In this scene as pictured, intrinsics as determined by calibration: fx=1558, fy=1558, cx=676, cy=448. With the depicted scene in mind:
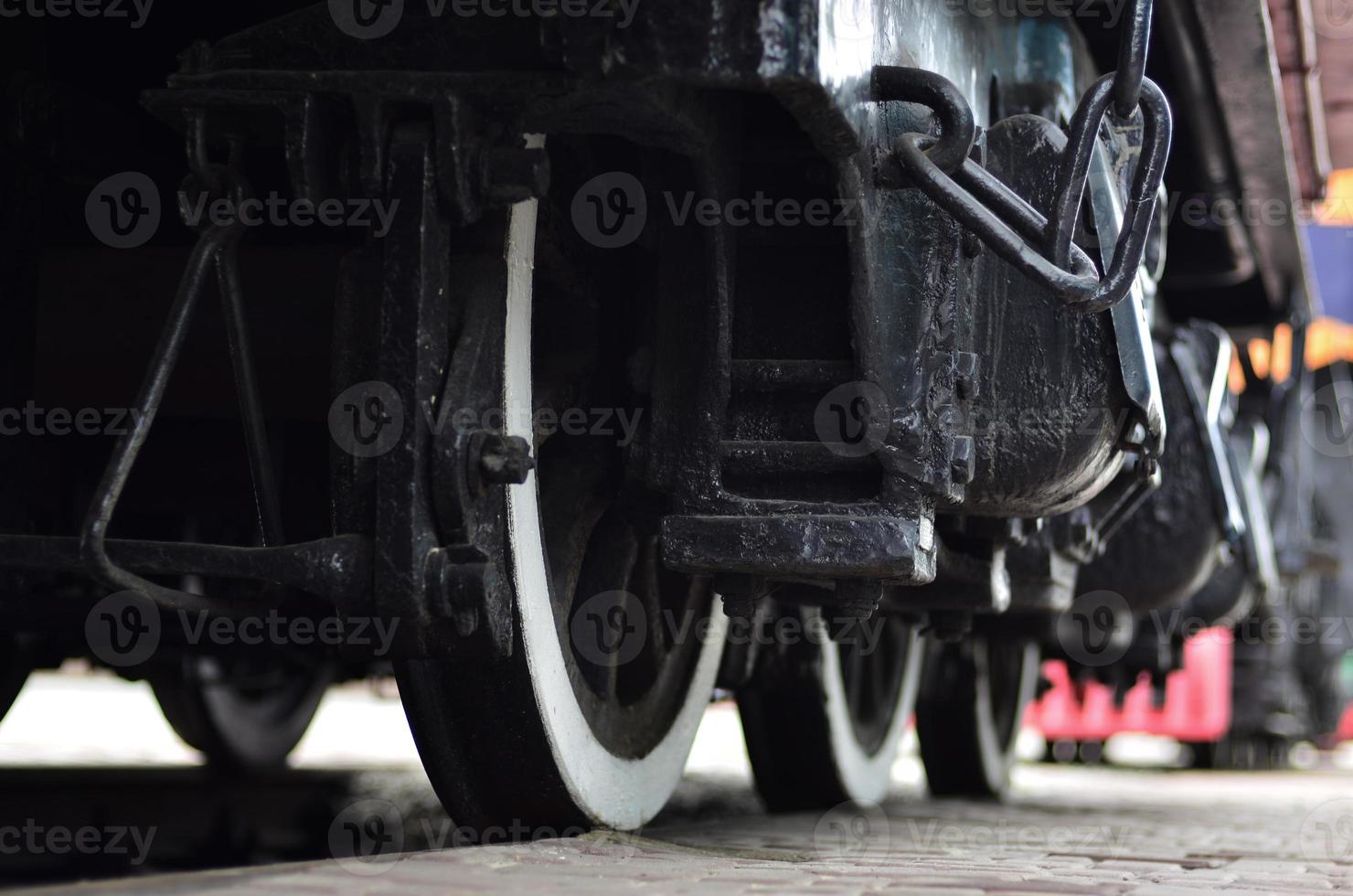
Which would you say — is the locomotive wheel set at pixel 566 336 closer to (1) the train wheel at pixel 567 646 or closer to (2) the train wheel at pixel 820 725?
(1) the train wheel at pixel 567 646

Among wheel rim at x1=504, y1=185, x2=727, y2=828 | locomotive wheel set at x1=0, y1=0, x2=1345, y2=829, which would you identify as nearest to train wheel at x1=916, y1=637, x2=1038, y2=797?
locomotive wheel set at x1=0, y1=0, x2=1345, y2=829

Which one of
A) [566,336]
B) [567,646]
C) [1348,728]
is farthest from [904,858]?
[1348,728]

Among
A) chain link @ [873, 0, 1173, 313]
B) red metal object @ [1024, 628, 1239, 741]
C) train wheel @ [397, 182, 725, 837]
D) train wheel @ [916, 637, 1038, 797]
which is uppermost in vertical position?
chain link @ [873, 0, 1173, 313]

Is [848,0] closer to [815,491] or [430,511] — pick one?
[815,491]

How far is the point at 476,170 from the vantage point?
2.02 meters

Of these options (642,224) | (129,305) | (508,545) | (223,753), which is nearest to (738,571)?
(508,545)

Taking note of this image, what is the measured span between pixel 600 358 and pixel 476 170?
0.68m

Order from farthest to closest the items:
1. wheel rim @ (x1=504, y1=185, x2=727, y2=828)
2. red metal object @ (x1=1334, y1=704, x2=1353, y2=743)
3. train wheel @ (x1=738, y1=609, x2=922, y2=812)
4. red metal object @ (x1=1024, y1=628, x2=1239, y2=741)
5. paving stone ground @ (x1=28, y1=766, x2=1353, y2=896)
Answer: red metal object @ (x1=1334, y1=704, x2=1353, y2=743)
red metal object @ (x1=1024, y1=628, x2=1239, y2=741)
train wheel @ (x1=738, y1=609, x2=922, y2=812)
wheel rim @ (x1=504, y1=185, x2=727, y2=828)
paving stone ground @ (x1=28, y1=766, x2=1353, y2=896)

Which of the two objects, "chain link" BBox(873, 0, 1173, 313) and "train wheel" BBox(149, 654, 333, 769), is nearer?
"chain link" BBox(873, 0, 1173, 313)

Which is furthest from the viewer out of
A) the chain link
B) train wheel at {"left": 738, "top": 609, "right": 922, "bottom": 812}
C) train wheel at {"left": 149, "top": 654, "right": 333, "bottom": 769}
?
train wheel at {"left": 149, "top": 654, "right": 333, "bottom": 769}

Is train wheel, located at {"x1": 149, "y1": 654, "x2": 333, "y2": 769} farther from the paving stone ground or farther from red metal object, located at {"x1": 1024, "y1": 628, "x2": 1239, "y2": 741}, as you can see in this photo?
red metal object, located at {"x1": 1024, "y1": 628, "x2": 1239, "y2": 741}

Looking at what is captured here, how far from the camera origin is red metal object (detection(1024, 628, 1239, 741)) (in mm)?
10266

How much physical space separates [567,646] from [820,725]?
1690 mm

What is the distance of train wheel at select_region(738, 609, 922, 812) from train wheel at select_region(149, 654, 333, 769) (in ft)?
4.75
